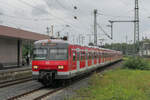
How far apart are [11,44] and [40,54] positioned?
16.1 meters

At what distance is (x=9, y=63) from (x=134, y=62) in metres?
14.9

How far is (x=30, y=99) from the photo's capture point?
9.38 m

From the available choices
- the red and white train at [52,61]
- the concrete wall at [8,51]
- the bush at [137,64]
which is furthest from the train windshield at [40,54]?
the bush at [137,64]

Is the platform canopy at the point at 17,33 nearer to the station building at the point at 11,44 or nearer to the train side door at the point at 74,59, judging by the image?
the station building at the point at 11,44

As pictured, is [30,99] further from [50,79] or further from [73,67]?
[73,67]

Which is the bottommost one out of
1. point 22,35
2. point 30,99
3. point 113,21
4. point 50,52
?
point 30,99

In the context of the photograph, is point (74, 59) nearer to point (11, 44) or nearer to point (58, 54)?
point (58, 54)

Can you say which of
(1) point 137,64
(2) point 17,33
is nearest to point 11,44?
(2) point 17,33

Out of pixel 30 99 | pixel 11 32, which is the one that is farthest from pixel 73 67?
pixel 11 32

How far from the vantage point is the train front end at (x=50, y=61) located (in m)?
11.9

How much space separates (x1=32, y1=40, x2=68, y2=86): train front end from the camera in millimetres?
11883

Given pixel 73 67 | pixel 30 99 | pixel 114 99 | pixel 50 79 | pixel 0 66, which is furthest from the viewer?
pixel 0 66

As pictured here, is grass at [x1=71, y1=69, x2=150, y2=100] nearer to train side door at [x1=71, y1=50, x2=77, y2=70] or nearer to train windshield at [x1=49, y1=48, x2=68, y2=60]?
train side door at [x1=71, y1=50, x2=77, y2=70]

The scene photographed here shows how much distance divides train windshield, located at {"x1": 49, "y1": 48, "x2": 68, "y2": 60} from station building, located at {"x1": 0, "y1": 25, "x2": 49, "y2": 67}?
36.5 feet
